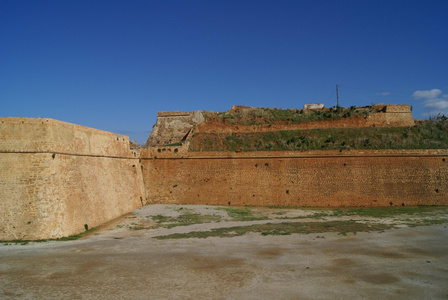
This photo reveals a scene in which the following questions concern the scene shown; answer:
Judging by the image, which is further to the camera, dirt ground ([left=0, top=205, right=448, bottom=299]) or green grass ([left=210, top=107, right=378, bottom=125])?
green grass ([left=210, top=107, right=378, bottom=125])

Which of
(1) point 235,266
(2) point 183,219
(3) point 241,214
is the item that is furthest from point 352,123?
(1) point 235,266

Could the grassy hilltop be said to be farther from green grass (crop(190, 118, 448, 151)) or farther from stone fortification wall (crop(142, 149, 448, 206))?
stone fortification wall (crop(142, 149, 448, 206))

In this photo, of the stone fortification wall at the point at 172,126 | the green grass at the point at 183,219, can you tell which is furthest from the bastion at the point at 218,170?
the green grass at the point at 183,219

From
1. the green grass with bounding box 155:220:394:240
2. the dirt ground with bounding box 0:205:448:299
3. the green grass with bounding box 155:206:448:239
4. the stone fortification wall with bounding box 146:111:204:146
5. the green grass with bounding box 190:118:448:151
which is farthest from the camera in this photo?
the stone fortification wall with bounding box 146:111:204:146

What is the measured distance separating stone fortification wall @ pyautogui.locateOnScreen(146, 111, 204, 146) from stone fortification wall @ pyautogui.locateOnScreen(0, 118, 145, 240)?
10.6m

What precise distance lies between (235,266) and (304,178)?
12.2 m

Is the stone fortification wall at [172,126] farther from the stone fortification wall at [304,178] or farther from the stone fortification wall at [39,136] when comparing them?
the stone fortification wall at [39,136]

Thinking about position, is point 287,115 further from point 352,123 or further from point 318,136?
point 352,123

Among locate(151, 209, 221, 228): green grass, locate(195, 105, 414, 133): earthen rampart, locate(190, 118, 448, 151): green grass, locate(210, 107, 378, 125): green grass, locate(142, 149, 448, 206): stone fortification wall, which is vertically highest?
locate(210, 107, 378, 125): green grass

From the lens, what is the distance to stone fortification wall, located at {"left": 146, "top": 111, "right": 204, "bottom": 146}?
26.3 metres

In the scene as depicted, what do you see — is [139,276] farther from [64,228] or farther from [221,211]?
[221,211]

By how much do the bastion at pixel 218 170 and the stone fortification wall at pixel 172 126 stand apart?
1.01 meters

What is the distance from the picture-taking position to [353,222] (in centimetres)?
1535

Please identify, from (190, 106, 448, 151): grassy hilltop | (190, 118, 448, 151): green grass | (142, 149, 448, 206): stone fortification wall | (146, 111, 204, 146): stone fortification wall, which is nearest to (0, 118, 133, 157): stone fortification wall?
(142, 149, 448, 206): stone fortification wall
